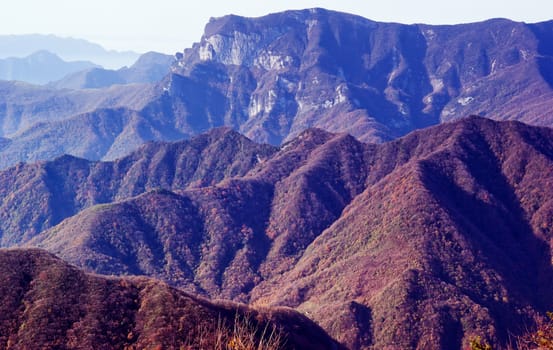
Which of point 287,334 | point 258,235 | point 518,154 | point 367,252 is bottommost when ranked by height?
point 258,235

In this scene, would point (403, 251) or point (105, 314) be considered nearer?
point (105, 314)

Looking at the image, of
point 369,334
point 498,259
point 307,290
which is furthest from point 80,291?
point 498,259

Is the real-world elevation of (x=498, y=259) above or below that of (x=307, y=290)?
above

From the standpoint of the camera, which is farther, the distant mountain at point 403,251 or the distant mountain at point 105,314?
the distant mountain at point 403,251

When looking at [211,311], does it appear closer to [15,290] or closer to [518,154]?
[15,290]

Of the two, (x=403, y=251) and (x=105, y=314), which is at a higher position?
(x=105, y=314)

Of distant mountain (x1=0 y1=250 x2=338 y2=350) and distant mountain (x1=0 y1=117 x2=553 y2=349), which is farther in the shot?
distant mountain (x1=0 y1=117 x2=553 y2=349)

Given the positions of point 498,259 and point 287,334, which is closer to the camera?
point 287,334

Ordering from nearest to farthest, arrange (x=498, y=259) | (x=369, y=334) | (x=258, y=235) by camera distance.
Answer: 1. (x=369, y=334)
2. (x=498, y=259)
3. (x=258, y=235)
